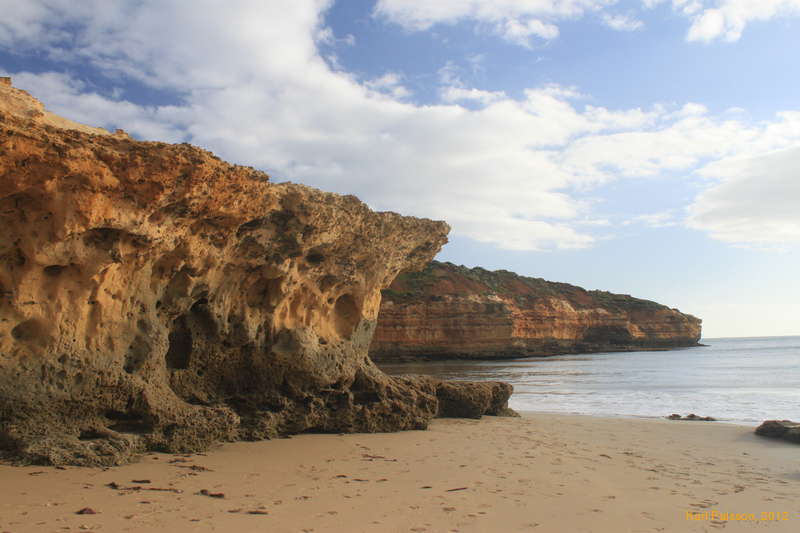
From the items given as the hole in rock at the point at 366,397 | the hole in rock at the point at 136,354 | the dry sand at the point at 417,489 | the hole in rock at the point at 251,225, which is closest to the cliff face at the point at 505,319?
the hole in rock at the point at 366,397

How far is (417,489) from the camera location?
15.3 feet

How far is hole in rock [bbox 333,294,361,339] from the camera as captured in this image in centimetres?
902

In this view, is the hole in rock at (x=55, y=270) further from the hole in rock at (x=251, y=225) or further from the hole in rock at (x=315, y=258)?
the hole in rock at (x=315, y=258)

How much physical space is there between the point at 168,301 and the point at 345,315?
3.25 m

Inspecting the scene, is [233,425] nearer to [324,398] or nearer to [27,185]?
[324,398]

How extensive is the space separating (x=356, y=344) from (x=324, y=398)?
1272 millimetres

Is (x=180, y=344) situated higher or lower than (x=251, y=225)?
lower

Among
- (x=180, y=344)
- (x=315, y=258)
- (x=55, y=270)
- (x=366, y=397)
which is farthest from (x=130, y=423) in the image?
(x=366, y=397)

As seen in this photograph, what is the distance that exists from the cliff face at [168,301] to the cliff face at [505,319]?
3176 centimetres

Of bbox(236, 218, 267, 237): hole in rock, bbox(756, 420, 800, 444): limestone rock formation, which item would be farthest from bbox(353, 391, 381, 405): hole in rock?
bbox(756, 420, 800, 444): limestone rock formation

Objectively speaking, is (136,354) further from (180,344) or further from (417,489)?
(417,489)

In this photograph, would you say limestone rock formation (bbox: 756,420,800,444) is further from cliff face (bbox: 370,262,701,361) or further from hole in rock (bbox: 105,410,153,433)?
cliff face (bbox: 370,262,701,361)

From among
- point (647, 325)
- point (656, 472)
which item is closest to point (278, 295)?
point (656, 472)

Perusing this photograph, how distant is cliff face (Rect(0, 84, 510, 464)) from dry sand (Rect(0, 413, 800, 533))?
1.73 feet
